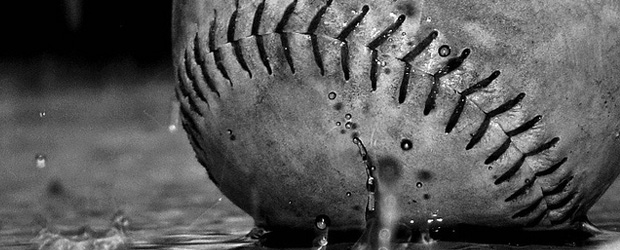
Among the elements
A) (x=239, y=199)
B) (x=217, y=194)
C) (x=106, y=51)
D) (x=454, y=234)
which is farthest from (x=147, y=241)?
(x=106, y=51)

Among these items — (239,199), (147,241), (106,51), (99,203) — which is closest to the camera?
(239,199)

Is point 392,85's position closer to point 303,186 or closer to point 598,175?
point 303,186

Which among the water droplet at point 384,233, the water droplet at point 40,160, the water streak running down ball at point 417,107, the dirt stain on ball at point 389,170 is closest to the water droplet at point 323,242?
the water streak running down ball at point 417,107

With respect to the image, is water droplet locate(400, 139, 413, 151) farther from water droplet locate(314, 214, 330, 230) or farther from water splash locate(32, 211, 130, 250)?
water splash locate(32, 211, 130, 250)

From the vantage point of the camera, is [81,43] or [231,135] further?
[81,43]

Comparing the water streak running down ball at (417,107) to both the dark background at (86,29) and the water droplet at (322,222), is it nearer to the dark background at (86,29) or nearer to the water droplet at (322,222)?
the water droplet at (322,222)

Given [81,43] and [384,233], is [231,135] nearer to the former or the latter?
[384,233]

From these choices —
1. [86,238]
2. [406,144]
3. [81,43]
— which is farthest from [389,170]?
[81,43]
